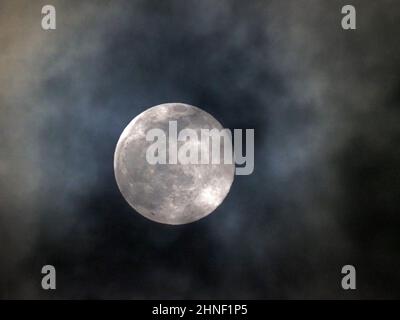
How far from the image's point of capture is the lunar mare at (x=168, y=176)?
16.1 meters

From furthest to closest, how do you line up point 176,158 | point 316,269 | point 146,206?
point 316,269, point 146,206, point 176,158

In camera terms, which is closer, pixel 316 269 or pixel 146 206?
pixel 146 206

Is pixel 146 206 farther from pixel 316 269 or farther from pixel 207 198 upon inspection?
pixel 316 269

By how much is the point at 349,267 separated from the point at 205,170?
21.6 feet

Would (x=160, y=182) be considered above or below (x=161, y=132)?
below

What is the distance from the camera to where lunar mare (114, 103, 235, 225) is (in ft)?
52.8

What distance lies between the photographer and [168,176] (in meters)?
16.0

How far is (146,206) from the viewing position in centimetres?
1662

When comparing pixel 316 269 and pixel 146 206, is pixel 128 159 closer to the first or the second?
pixel 146 206

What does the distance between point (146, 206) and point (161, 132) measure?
267cm

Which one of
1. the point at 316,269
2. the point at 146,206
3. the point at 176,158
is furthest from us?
the point at 316,269

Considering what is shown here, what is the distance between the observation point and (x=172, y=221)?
16734 mm
